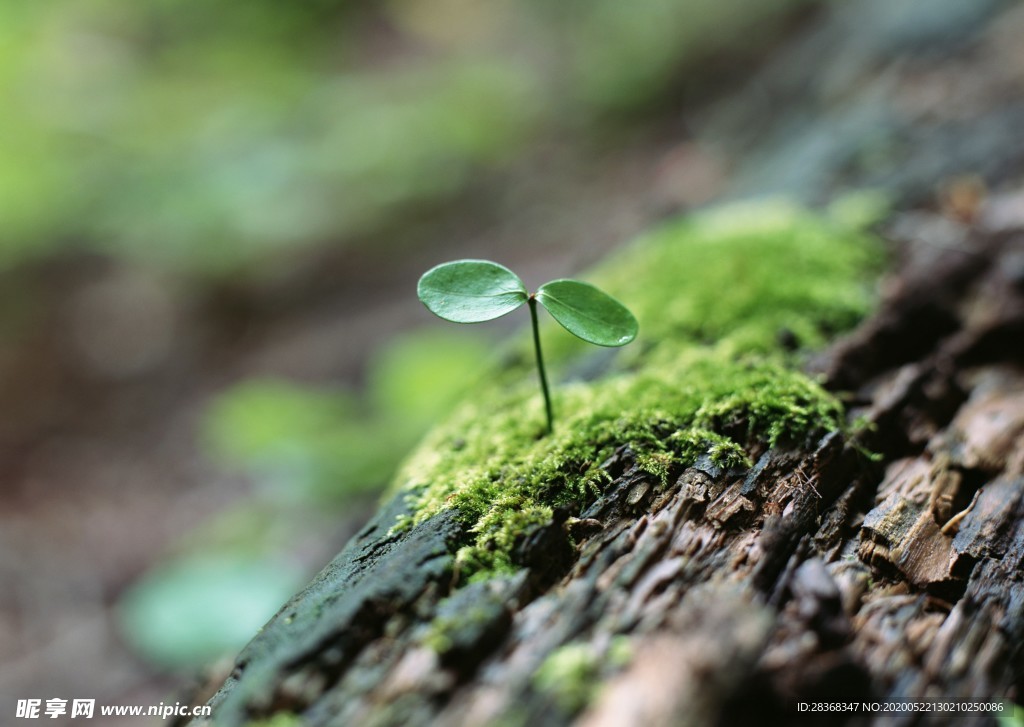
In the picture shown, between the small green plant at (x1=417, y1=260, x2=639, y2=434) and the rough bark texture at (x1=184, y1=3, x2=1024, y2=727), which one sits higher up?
the small green plant at (x1=417, y1=260, x2=639, y2=434)

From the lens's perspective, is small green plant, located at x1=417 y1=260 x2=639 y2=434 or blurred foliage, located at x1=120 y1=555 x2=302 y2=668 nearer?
small green plant, located at x1=417 y1=260 x2=639 y2=434

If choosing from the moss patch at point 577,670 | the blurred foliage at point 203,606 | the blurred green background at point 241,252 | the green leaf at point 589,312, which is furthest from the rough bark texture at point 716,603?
the blurred green background at point 241,252

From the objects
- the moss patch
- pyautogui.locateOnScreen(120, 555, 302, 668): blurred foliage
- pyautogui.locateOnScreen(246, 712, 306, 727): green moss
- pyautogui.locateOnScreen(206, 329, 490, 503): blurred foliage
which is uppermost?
pyautogui.locateOnScreen(206, 329, 490, 503): blurred foliage

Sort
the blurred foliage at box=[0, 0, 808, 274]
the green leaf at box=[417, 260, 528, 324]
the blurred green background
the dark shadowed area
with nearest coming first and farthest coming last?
the green leaf at box=[417, 260, 528, 324], the dark shadowed area, the blurred green background, the blurred foliage at box=[0, 0, 808, 274]

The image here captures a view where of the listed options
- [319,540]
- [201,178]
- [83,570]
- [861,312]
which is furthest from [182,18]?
[861,312]

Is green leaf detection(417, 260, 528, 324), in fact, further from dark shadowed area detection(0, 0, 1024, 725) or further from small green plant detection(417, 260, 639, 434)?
dark shadowed area detection(0, 0, 1024, 725)

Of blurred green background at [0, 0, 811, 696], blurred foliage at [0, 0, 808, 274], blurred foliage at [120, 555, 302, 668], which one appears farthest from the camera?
blurred foliage at [0, 0, 808, 274]

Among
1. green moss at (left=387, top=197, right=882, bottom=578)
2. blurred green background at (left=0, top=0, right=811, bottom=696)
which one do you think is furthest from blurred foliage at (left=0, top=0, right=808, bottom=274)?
green moss at (left=387, top=197, right=882, bottom=578)

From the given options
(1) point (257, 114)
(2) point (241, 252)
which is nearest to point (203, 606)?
(2) point (241, 252)

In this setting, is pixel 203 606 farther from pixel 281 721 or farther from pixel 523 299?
pixel 523 299
